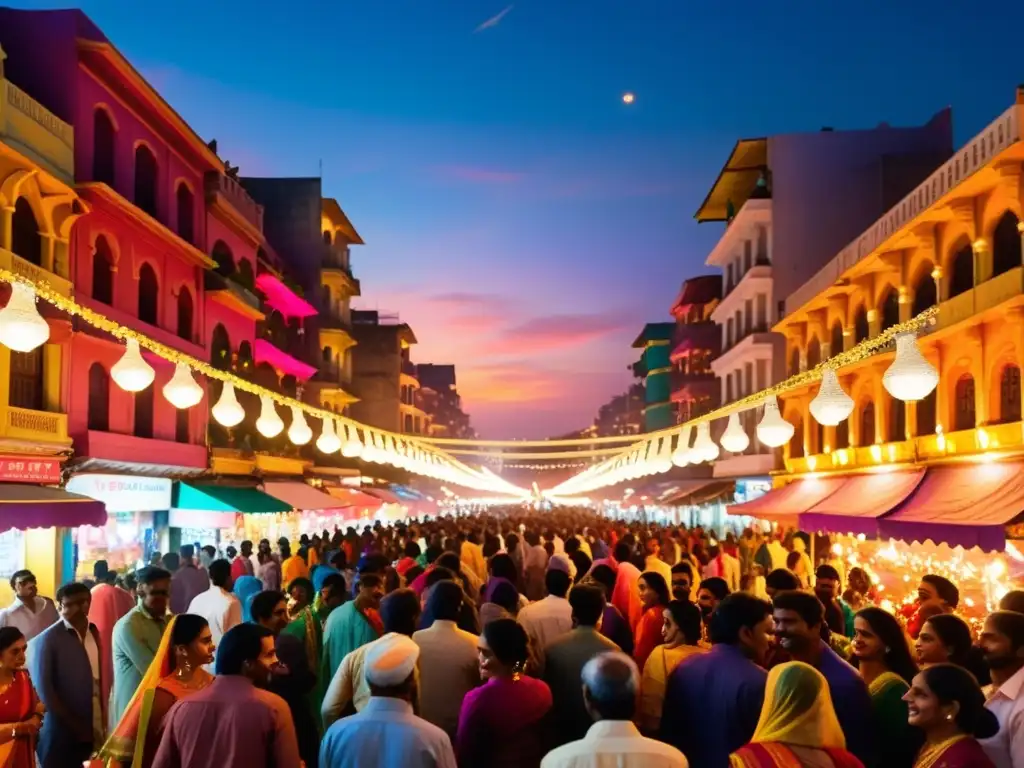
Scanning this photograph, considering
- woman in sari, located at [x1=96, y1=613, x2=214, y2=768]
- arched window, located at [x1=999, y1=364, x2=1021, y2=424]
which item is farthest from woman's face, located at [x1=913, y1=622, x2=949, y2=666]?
arched window, located at [x1=999, y1=364, x2=1021, y2=424]

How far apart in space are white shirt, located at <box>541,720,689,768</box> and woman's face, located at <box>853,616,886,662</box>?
77.2 inches

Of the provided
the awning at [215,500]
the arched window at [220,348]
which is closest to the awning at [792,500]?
the awning at [215,500]

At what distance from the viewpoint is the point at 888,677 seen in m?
5.25

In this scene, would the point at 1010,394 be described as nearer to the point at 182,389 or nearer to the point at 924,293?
the point at 924,293

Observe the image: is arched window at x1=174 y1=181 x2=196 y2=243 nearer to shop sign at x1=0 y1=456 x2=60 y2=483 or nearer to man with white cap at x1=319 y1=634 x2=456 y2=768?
shop sign at x1=0 y1=456 x2=60 y2=483

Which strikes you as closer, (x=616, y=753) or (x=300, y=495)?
(x=616, y=753)

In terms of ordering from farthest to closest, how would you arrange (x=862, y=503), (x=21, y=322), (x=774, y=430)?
(x=862, y=503) < (x=774, y=430) < (x=21, y=322)

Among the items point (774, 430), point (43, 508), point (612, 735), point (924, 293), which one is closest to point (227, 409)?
point (43, 508)

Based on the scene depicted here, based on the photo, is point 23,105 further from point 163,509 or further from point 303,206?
point 303,206

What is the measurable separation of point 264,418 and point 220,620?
5.84 meters

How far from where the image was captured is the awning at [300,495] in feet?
85.5

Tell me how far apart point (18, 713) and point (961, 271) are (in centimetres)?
1535

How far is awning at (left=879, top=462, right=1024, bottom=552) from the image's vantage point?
11.8m

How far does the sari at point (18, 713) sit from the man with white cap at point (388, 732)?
8.65ft
